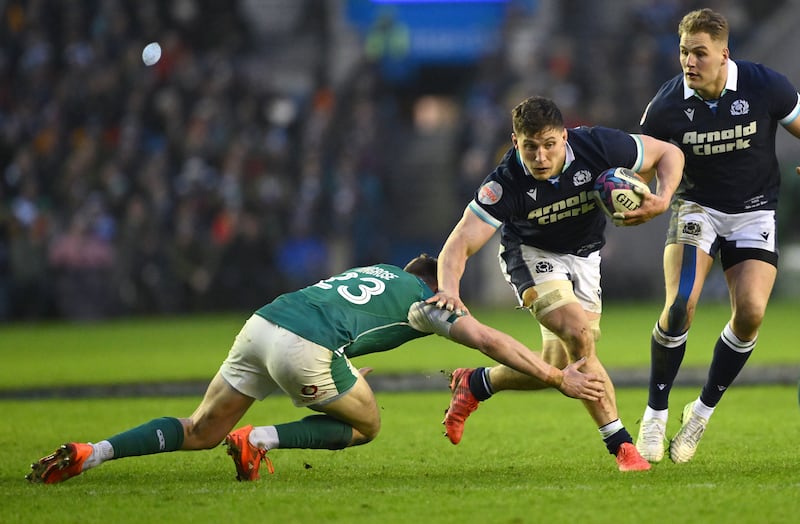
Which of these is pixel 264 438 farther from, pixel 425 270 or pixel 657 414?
pixel 657 414

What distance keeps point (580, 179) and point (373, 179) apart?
15.7 metres

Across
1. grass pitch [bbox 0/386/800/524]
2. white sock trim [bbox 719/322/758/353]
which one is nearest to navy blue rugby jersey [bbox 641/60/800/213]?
white sock trim [bbox 719/322/758/353]

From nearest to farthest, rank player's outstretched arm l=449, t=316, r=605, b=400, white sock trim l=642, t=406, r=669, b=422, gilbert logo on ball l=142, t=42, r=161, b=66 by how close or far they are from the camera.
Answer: player's outstretched arm l=449, t=316, r=605, b=400 → white sock trim l=642, t=406, r=669, b=422 → gilbert logo on ball l=142, t=42, r=161, b=66

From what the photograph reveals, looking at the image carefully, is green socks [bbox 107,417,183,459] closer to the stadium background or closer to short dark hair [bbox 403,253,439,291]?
short dark hair [bbox 403,253,439,291]

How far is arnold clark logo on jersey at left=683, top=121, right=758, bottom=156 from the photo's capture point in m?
7.48

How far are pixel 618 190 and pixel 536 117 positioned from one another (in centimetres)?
58

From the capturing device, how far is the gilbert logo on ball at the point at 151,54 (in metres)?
21.9

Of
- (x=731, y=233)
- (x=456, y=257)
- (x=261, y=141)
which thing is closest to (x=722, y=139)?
(x=731, y=233)

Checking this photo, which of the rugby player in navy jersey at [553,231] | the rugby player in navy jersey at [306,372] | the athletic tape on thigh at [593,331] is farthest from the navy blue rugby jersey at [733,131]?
the rugby player in navy jersey at [306,372]

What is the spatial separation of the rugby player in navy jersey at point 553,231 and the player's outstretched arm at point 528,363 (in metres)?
0.22

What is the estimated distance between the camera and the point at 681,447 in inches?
286

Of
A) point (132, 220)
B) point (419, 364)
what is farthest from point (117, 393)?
point (132, 220)

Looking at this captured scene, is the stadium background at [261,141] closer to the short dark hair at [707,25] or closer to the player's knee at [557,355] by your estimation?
the player's knee at [557,355]

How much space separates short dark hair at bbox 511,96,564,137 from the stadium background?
1426 cm
